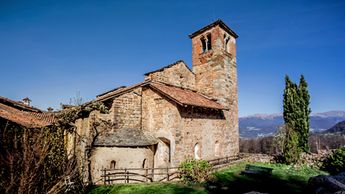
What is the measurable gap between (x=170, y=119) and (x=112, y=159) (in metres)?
4.33

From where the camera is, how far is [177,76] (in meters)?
19.7

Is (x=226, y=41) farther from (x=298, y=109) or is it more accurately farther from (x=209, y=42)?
(x=298, y=109)

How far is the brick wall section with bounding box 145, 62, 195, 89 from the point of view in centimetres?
1808

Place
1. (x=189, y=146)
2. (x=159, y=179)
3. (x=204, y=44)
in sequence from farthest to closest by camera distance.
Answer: (x=204, y=44) < (x=189, y=146) < (x=159, y=179)

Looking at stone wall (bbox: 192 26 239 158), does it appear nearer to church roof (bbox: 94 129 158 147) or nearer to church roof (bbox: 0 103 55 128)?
church roof (bbox: 94 129 158 147)

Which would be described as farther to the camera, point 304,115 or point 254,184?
point 304,115

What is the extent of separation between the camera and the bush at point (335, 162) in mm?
16953

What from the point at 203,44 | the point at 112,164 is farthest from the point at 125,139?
the point at 203,44

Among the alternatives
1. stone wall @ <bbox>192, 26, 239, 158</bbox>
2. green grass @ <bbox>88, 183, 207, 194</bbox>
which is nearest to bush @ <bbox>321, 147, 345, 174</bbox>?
stone wall @ <bbox>192, 26, 239, 158</bbox>

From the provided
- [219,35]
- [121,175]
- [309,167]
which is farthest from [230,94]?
[121,175]

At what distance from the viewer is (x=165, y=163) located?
14.7 m

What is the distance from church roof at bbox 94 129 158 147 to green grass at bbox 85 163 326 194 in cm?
236

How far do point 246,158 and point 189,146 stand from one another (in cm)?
Result: 848

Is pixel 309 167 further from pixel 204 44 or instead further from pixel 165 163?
pixel 204 44
